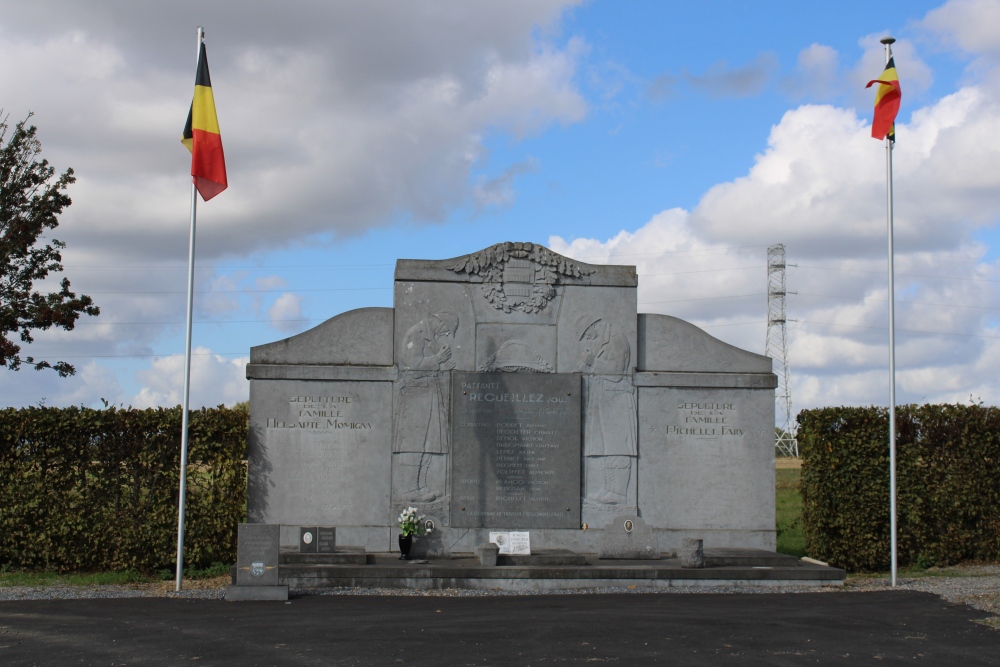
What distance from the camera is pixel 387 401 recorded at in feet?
45.2

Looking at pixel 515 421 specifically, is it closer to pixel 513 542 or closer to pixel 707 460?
pixel 513 542

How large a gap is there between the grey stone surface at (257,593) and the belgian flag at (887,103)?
9862 mm

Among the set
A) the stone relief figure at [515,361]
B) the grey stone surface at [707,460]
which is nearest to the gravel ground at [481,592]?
the grey stone surface at [707,460]

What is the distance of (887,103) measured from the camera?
13.5 meters

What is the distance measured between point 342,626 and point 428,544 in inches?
163

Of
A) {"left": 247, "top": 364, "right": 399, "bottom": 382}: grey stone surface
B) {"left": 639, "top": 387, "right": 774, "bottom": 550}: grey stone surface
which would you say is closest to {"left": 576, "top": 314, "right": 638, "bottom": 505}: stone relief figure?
{"left": 639, "top": 387, "right": 774, "bottom": 550}: grey stone surface

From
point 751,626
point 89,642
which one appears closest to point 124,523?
point 89,642

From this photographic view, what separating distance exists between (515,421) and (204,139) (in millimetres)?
5566

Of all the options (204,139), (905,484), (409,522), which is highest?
(204,139)

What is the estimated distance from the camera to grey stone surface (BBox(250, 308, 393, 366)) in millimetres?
13805

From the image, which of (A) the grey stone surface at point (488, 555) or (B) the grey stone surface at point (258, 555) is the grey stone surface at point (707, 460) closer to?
(A) the grey stone surface at point (488, 555)

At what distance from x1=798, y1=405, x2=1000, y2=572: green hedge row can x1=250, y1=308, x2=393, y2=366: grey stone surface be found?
645cm

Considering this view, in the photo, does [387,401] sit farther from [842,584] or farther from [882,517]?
[882,517]

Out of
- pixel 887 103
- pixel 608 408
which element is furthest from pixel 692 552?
pixel 887 103
